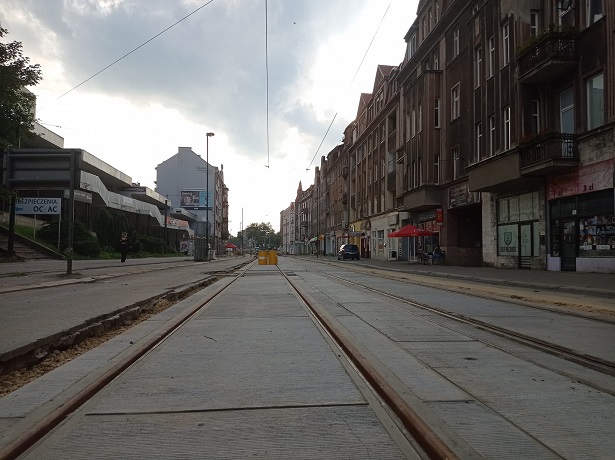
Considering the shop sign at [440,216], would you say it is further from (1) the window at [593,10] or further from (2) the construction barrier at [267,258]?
(1) the window at [593,10]

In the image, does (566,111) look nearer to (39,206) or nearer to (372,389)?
(372,389)

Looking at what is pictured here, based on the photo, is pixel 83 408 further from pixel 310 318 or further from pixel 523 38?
pixel 523 38

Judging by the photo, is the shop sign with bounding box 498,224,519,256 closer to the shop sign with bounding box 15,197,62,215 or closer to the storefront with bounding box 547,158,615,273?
the storefront with bounding box 547,158,615,273

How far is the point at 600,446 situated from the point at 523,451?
1.65ft

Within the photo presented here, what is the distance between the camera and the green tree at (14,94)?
61.9ft

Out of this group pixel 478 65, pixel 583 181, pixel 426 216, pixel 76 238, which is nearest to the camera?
pixel 583 181

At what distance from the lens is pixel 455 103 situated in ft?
103

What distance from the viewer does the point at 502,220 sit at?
1005 inches

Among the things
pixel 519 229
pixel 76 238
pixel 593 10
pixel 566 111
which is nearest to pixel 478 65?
pixel 566 111

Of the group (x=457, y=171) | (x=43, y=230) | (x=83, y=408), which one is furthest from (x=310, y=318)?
(x=43, y=230)

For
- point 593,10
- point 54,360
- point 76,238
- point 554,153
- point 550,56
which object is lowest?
point 54,360

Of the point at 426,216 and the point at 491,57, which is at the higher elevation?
the point at 491,57

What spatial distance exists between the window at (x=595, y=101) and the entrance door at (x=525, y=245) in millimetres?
5612

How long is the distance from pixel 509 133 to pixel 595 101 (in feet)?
18.1
